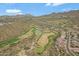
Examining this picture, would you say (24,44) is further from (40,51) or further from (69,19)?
(69,19)

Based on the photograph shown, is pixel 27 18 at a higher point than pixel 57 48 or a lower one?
higher

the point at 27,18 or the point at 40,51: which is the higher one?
the point at 27,18

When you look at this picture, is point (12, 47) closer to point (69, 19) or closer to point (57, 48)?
point (57, 48)

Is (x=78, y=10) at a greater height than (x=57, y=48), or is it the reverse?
(x=78, y=10)

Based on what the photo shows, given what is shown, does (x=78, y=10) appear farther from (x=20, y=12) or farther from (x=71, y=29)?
(x=20, y=12)

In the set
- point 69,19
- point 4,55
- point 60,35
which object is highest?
point 69,19

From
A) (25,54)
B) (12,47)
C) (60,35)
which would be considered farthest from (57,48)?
(12,47)

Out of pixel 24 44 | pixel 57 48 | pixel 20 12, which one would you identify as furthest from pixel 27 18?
pixel 57 48
